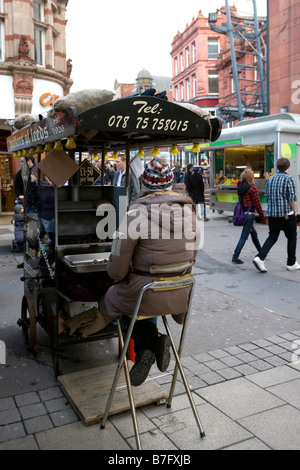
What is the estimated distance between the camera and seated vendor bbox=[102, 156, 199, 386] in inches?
117

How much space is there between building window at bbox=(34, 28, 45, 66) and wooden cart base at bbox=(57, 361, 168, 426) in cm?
1634

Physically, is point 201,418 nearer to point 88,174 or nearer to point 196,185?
point 88,174

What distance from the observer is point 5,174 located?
18078 millimetres

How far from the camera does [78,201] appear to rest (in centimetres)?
493

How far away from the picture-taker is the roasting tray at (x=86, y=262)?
3779 millimetres

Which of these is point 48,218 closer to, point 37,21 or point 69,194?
point 69,194

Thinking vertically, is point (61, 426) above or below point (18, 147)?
below

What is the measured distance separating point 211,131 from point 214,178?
14124mm

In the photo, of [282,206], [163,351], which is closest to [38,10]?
[282,206]

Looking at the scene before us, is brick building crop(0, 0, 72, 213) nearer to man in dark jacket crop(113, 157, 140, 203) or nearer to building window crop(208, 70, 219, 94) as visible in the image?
man in dark jacket crop(113, 157, 140, 203)

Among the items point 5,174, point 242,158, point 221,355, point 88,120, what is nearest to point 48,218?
point 88,120

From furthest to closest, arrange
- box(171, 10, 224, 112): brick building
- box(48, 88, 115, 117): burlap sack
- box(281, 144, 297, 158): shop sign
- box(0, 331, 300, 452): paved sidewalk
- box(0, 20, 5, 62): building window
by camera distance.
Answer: box(171, 10, 224, 112): brick building, box(0, 20, 5, 62): building window, box(281, 144, 297, 158): shop sign, box(48, 88, 115, 117): burlap sack, box(0, 331, 300, 452): paved sidewalk

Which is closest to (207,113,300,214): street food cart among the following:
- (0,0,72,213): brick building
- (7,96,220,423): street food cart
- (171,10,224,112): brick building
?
(0,0,72,213): brick building

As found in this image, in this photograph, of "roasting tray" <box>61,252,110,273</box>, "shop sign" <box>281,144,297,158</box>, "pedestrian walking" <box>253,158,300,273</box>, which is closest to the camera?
"roasting tray" <box>61,252,110,273</box>
